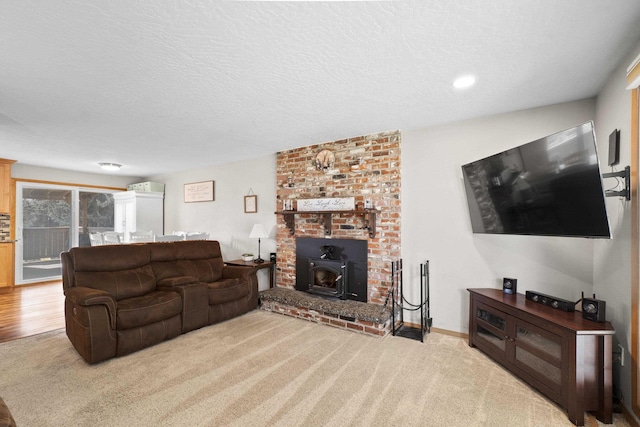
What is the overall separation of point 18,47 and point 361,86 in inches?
90.5

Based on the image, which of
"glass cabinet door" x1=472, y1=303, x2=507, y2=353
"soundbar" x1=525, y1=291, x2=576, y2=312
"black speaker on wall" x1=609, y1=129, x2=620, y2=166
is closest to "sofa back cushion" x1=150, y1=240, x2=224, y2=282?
"glass cabinet door" x1=472, y1=303, x2=507, y2=353

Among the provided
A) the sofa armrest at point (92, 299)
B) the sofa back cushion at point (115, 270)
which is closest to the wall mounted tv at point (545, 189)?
the sofa armrest at point (92, 299)

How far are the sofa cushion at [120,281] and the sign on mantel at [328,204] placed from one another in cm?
208

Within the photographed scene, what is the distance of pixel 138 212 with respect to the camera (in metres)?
6.20

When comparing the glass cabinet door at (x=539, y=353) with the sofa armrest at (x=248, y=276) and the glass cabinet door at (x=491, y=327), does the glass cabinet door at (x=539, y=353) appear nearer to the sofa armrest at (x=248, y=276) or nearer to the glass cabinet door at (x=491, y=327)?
the glass cabinet door at (x=491, y=327)

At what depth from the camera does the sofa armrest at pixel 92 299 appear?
8.04 feet

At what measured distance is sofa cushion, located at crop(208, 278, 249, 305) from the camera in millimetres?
3473

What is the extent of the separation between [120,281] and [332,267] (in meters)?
2.41

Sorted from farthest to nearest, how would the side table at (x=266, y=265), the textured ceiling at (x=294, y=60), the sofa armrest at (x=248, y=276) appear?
the side table at (x=266, y=265), the sofa armrest at (x=248, y=276), the textured ceiling at (x=294, y=60)

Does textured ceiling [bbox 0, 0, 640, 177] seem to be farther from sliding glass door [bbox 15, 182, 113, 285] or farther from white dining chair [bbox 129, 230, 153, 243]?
sliding glass door [bbox 15, 182, 113, 285]

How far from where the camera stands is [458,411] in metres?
1.89

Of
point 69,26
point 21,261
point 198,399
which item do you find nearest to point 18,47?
point 69,26

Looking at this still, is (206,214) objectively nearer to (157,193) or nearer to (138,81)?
(157,193)

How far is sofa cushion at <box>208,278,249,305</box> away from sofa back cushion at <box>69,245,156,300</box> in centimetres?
66
